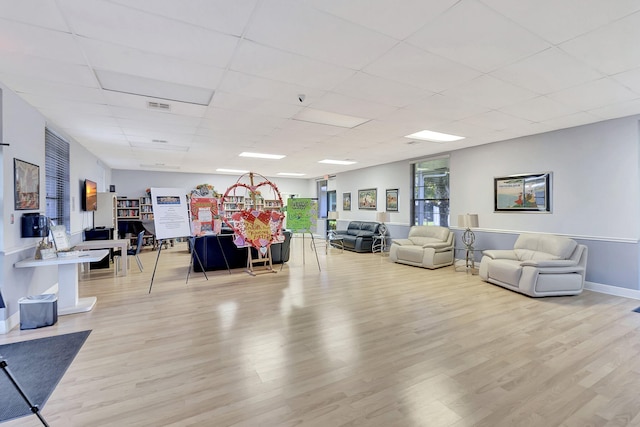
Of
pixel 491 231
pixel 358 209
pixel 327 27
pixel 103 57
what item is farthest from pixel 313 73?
pixel 358 209

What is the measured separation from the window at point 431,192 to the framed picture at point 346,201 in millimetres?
3051

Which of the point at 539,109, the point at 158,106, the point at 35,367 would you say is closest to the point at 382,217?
the point at 539,109

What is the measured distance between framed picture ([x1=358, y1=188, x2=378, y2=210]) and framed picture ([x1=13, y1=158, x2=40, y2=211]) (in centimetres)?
803

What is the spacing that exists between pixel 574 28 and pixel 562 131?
12.1 ft

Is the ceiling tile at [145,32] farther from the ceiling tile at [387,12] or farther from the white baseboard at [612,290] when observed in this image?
the white baseboard at [612,290]

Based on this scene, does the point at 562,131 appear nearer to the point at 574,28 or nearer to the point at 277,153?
the point at 574,28

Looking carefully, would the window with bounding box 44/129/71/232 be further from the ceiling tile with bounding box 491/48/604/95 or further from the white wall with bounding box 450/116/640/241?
the white wall with bounding box 450/116/640/241

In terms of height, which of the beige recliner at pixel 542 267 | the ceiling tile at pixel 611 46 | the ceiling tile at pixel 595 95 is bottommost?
the beige recliner at pixel 542 267

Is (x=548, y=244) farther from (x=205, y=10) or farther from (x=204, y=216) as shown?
(x=204, y=216)

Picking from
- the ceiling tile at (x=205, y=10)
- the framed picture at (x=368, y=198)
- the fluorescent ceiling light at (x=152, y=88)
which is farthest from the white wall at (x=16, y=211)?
the framed picture at (x=368, y=198)

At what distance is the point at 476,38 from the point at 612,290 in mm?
4878

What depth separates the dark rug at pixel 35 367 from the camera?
2045 mm

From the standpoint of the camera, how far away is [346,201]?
1108 cm

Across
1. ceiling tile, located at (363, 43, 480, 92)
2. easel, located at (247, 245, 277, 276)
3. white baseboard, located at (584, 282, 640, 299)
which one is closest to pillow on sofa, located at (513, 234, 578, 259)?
white baseboard, located at (584, 282, 640, 299)
